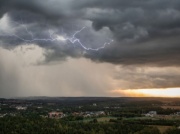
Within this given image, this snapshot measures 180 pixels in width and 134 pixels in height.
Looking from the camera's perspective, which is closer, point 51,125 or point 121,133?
point 121,133

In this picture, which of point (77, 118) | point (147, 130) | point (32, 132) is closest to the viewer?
point (32, 132)

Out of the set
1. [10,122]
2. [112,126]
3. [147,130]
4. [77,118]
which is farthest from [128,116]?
[10,122]

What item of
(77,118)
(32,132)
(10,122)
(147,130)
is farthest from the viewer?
(77,118)

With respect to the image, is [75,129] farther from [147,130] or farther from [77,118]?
[77,118]

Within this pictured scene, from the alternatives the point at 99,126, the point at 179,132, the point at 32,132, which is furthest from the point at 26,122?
the point at 179,132

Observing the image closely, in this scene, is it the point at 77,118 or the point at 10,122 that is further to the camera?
the point at 77,118

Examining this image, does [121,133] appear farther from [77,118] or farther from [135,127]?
[77,118]

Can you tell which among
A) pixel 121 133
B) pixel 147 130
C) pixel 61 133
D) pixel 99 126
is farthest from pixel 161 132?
pixel 61 133

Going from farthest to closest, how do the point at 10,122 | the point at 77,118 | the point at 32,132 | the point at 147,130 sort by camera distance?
the point at 77,118
the point at 10,122
the point at 147,130
the point at 32,132
